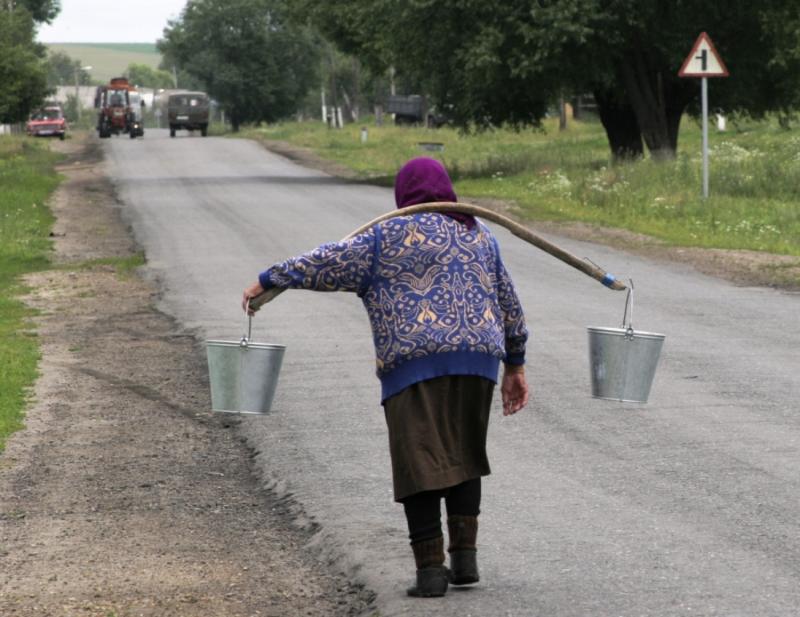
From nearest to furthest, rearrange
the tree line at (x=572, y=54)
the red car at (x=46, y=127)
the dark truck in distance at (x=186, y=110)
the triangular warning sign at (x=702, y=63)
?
the triangular warning sign at (x=702, y=63) < the tree line at (x=572, y=54) < the red car at (x=46, y=127) < the dark truck in distance at (x=186, y=110)

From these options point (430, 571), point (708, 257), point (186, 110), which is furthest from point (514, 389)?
point (186, 110)

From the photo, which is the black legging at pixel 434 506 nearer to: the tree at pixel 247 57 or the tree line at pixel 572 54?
the tree line at pixel 572 54

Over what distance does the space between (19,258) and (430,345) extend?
16.9m

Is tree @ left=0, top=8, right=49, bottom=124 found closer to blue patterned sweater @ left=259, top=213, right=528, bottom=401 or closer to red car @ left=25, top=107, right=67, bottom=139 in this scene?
red car @ left=25, top=107, right=67, bottom=139

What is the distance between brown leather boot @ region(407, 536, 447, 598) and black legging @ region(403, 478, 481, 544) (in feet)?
0.10

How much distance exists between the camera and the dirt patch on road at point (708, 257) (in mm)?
17906

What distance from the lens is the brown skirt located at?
5.80 metres

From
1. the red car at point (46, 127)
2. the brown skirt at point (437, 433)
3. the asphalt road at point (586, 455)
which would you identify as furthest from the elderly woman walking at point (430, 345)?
the red car at point (46, 127)

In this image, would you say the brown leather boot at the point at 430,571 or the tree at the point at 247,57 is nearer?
the brown leather boot at the point at 430,571

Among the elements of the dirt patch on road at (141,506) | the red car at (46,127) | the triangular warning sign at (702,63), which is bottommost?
the red car at (46,127)

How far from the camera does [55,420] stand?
33.8ft

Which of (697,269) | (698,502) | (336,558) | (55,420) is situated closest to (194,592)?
(336,558)

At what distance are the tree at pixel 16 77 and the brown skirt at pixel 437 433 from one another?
34.0 meters

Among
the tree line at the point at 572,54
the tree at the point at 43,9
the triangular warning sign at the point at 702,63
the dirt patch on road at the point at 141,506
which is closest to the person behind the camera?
the dirt patch on road at the point at 141,506
